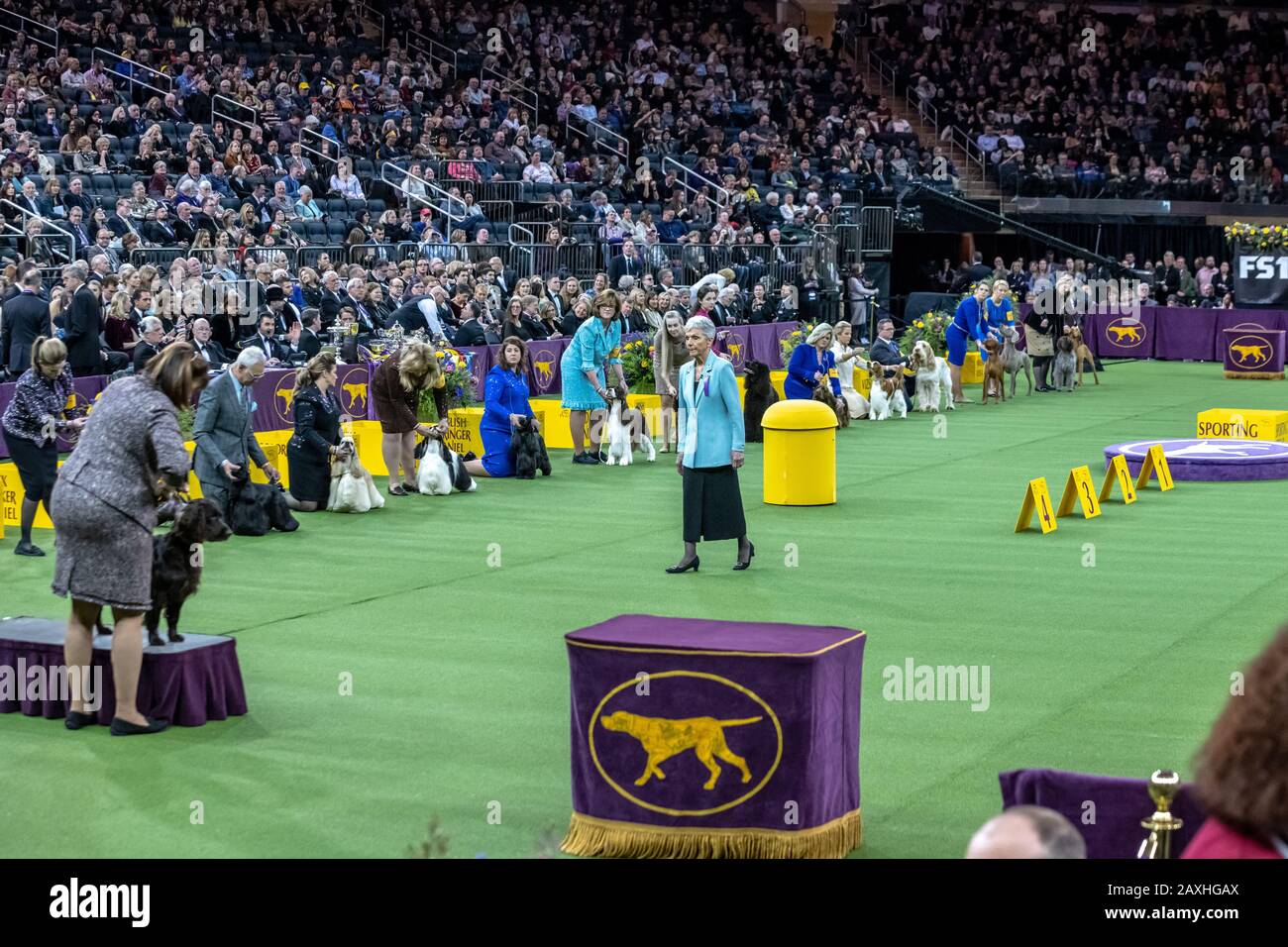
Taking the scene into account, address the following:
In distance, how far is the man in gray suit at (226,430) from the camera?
14.5 metres

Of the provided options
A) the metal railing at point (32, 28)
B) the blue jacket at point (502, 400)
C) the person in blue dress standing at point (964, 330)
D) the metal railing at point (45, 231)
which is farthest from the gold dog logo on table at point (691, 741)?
the metal railing at point (32, 28)

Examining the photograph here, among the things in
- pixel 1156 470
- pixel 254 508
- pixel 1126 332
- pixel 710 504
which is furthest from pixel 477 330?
pixel 1126 332

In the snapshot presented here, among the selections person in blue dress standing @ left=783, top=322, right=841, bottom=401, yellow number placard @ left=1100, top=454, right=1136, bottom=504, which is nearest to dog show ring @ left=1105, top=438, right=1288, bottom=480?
yellow number placard @ left=1100, top=454, right=1136, bottom=504

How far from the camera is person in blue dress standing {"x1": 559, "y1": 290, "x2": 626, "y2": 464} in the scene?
65.3 feet

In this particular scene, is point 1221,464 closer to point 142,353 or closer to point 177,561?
point 142,353

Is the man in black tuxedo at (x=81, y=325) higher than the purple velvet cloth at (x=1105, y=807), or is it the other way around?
the man in black tuxedo at (x=81, y=325)

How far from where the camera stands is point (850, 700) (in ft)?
24.0

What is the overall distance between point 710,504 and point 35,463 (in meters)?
5.23

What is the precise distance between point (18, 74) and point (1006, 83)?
27.1 metres

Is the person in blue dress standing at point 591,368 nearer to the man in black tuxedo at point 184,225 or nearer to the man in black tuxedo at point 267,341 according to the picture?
the man in black tuxedo at point 267,341

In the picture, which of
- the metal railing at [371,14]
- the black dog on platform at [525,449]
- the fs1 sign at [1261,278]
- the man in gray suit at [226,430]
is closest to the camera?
the man in gray suit at [226,430]

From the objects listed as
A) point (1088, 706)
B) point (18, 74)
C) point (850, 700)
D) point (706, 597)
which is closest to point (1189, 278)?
point (18, 74)

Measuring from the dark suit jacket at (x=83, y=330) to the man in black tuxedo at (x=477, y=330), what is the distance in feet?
17.9
